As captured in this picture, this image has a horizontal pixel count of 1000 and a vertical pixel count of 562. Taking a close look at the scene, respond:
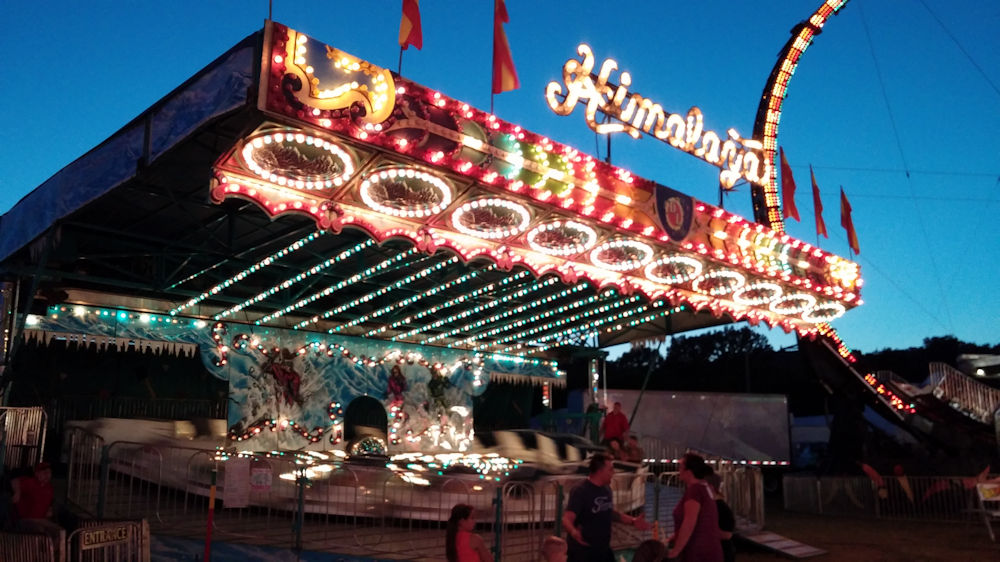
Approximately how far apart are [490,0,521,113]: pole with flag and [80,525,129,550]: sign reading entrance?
7067mm

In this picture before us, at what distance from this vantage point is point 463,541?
5.34 metres

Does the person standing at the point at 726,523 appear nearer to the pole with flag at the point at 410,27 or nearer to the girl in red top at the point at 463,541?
the girl in red top at the point at 463,541

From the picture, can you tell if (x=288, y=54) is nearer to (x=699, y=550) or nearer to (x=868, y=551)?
(x=699, y=550)

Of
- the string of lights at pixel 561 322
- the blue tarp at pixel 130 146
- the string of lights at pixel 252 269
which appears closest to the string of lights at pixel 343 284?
the string of lights at pixel 252 269

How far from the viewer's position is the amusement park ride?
8.29 m

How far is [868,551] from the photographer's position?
40.4 ft

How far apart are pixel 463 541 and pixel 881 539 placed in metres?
11.3

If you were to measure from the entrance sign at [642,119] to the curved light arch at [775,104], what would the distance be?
7.52 ft

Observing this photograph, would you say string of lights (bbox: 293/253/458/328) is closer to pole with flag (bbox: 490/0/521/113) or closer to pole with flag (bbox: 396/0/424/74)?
pole with flag (bbox: 490/0/521/113)

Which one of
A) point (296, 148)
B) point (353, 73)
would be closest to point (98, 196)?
point (296, 148)

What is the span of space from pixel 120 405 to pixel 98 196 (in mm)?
9277

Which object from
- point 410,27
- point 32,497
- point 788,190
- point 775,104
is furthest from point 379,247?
point 775,104

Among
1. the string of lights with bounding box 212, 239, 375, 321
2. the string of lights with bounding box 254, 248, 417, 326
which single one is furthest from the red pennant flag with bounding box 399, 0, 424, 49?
the string of lights with bounding box 212, 239, 375, 321

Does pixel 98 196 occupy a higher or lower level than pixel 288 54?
lower
